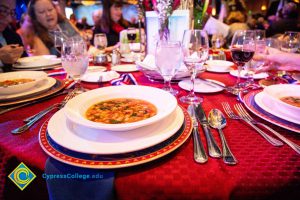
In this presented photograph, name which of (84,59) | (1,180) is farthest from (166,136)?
(84,59)

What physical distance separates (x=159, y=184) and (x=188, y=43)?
79 cm

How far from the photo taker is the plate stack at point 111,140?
56cm

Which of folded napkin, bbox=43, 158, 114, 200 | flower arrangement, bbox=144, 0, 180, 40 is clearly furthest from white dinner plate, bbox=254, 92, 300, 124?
flower arrangement, bbox=144, 0, 180, 40

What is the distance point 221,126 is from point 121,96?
493 mm

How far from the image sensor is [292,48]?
1.71 metres

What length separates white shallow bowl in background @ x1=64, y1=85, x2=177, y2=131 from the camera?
606 millimetres

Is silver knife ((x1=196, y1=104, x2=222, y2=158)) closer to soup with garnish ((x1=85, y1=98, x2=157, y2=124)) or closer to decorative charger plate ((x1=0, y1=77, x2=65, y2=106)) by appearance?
soup with garnish ((x1=85, y1=98, x2=157, y2=124))

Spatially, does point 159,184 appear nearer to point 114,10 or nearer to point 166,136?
point 166,136

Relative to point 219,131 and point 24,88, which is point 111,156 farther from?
point 24,88

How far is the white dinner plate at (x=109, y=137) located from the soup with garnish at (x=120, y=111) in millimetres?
108

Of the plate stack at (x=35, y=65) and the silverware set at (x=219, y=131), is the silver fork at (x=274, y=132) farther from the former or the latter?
the plate stack at (x=35, y=65)

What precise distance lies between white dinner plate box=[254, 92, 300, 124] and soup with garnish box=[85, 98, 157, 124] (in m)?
0.47

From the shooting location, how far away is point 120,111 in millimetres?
836

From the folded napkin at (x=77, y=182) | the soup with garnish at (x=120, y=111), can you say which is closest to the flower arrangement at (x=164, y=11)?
the soup with garnish at (x=120, y=111)
